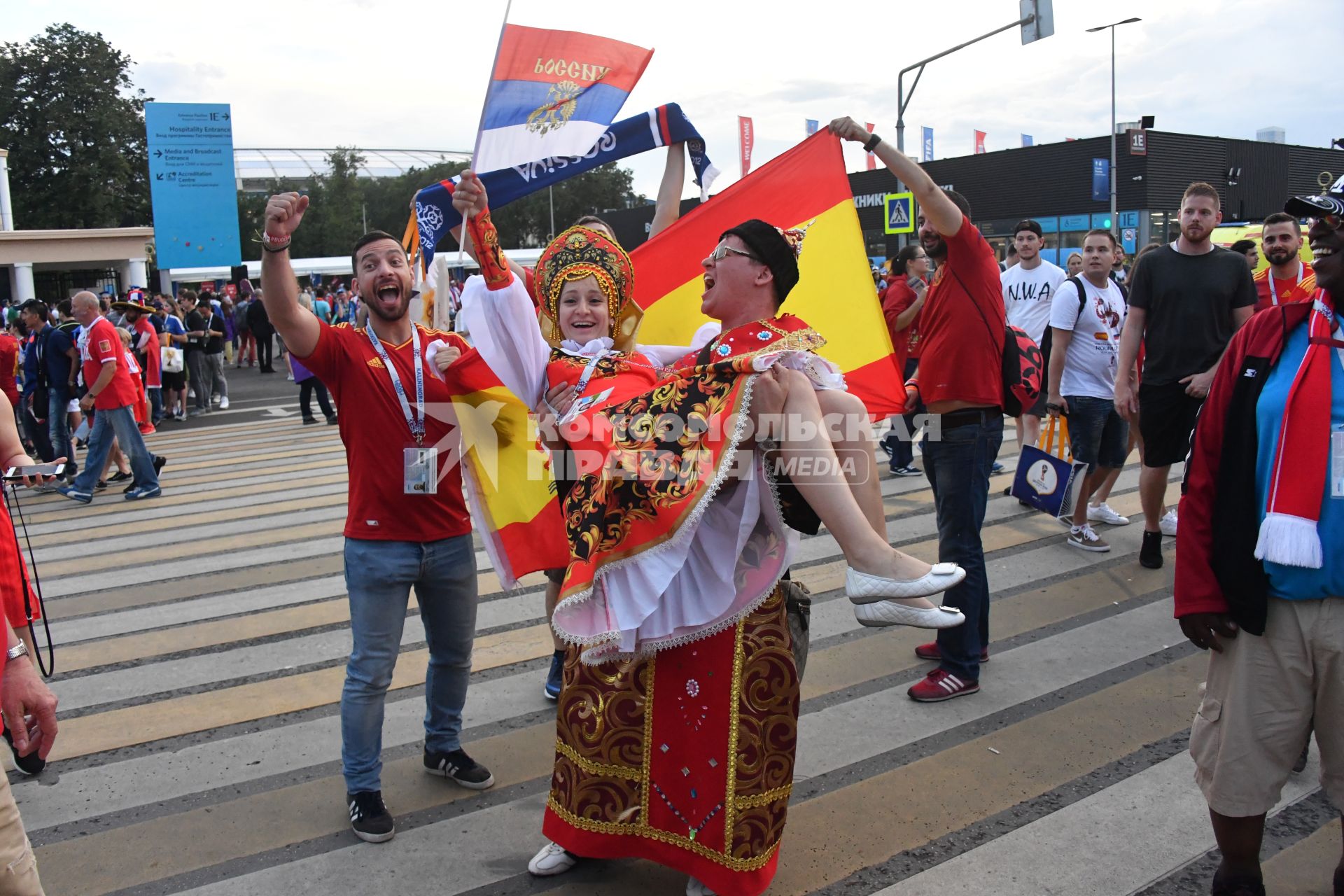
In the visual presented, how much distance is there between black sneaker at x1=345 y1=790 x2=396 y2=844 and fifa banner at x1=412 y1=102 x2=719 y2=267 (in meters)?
1.87

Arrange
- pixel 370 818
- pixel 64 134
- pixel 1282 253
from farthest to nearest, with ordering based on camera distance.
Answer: pixel 64 134 < pixel 1282 253 < pixel 370 818

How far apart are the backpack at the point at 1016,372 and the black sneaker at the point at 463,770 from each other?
2597 millimetres

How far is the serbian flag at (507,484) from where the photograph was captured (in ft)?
11.6

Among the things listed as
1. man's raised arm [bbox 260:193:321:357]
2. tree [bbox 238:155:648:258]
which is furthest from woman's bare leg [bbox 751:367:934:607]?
tree [bbox 238:155:648:258]

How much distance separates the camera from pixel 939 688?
4.21 m

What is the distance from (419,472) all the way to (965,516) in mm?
2262

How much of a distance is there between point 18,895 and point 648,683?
4.97 ft

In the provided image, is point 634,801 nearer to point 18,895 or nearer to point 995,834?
point 995,834

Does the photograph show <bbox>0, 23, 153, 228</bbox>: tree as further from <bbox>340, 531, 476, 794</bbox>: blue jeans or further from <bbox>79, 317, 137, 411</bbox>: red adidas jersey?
<bbox>340, 531, 476, 794</bbox>: blue jeans

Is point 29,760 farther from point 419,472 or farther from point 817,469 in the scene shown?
point 817,469

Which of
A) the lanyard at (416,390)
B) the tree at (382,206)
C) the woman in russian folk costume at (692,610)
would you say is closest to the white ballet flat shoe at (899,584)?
the woman in russian folk costume at (692,610)

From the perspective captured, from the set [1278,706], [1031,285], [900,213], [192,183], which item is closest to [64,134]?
[192,183]

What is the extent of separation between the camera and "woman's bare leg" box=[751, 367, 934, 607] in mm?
2545

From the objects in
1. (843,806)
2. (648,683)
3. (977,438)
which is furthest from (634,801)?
(977,438)
